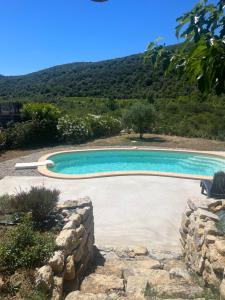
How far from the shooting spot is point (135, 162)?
1412 centimetres

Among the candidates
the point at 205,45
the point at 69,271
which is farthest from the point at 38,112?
the point at 205,45

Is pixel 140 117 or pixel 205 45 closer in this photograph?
pixel 205 45

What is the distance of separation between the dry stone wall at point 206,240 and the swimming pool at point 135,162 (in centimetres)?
685

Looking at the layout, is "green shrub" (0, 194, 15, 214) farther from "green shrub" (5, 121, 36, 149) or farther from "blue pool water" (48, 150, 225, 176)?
"green shrub" (5, 121, 36, 149)

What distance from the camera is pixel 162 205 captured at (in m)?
7.89

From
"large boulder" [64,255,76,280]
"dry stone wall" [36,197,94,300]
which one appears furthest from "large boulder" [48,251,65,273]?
"large boulder" [64,255,76,280]

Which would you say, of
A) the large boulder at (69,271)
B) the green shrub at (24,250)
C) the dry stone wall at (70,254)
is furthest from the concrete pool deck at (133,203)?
the large boulder at (69,271)

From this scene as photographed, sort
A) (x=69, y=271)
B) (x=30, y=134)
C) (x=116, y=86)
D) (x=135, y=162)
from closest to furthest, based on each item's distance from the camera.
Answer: (x=69, y=271) < (x=135, y=162) < (x=30, y=134) < (x=116, y=86)

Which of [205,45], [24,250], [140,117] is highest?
[205,45]

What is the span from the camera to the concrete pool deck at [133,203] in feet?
21.0

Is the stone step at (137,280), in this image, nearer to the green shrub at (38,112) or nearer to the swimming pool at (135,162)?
the swimming pool at (135,162)

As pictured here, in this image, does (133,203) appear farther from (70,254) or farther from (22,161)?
(22,161)

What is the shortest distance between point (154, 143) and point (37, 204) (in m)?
11.6

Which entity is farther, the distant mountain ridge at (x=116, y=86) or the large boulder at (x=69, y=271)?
the distant mountain ridge at (x=116, y=86)
